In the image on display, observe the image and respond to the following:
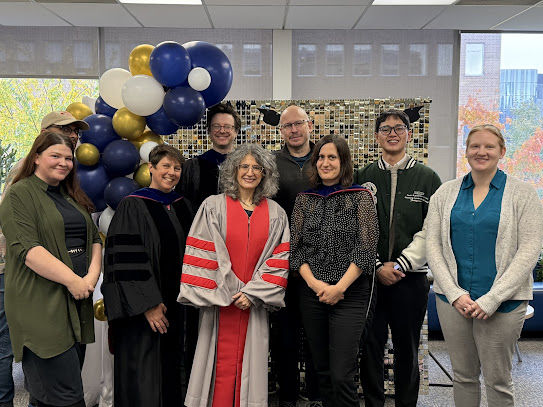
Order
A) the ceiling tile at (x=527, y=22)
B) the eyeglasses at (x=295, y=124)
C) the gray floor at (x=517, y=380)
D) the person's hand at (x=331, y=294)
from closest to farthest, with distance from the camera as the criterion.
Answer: the person's hand at (x=331, y=294)
the eyeglasses at (x=295, y=124)
the gray floor at (x=517, y=380)
the ceiling tile at (x=527, y=22)

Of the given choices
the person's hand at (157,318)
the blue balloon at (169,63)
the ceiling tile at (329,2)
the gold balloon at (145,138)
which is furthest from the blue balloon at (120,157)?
the ceiling tile at (329,2)

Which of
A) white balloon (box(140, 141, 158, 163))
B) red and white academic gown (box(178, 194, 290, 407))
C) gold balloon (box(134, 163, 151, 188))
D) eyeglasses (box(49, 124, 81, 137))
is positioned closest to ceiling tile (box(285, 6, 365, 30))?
white balloon (box(140, 141, 158, 163))

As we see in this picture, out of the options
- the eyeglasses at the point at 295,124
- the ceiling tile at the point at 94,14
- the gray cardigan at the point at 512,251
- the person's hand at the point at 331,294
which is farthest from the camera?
the ceiling tile at the point at 94,14

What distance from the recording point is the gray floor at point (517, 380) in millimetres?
3146

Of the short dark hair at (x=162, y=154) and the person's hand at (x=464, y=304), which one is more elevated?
the short dark hair at (x=162, y=154)

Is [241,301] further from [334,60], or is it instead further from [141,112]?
[334,60]

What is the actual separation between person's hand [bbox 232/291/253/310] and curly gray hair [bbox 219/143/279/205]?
46 cm

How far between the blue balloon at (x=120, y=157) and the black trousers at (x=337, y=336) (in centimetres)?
116

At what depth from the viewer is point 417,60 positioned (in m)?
5.59

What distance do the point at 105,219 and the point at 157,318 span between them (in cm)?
75

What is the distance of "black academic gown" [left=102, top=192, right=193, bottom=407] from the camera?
2.25 m

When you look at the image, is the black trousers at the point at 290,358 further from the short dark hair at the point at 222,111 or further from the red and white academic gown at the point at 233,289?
the short dark hair at the point at 222,111

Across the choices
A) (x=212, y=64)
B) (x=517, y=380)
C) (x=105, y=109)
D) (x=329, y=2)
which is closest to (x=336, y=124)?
(x=212, y=64)

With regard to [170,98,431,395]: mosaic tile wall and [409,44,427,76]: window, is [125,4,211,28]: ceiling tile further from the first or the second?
[409,44,427,76]: window
